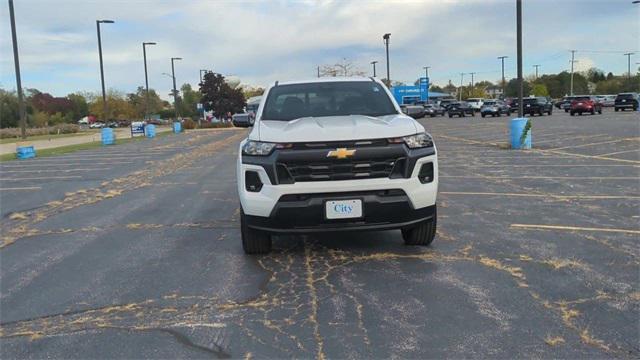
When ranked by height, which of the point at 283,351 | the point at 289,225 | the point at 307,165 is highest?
the point at 307,165

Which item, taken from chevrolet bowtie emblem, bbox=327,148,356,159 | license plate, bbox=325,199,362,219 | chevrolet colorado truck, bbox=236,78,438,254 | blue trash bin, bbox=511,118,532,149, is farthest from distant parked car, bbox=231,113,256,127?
blue trash bin, bbox=511,118,532,149

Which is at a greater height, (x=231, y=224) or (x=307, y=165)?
(x=307, y=165)

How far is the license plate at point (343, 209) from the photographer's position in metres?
4.92

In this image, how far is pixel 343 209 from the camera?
4934mm

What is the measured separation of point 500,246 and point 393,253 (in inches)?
44.7

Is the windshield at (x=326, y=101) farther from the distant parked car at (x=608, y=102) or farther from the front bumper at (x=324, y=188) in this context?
the distant parked car at (x=608, y=102)

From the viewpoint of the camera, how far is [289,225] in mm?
4988

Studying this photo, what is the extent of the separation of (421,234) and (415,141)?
105cm

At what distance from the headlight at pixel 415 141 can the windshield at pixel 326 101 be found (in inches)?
38.9

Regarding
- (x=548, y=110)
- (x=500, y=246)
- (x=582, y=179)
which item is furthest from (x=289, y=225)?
(x=548, y=110)

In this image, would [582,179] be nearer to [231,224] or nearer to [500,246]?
[500,246]

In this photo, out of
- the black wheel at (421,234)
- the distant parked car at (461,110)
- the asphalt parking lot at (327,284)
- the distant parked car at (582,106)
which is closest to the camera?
the asphalt parking lot at (327,284)

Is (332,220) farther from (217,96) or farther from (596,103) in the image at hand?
(217,96)

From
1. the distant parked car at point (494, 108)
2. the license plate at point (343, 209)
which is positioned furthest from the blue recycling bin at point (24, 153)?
the distant parked car at point (494, 108)
